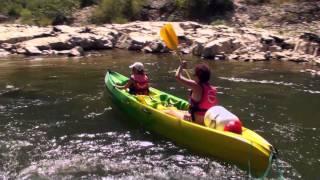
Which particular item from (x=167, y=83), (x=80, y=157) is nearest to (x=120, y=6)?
(x=167, y=83)

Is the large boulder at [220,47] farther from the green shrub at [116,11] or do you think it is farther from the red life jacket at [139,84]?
the red life jacket at [139,84]

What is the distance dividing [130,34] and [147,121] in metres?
14.4

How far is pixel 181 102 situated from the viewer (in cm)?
1021

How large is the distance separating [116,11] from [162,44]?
740 cm

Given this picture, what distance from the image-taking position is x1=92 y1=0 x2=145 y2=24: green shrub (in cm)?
2850

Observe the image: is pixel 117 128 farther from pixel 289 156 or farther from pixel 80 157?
pixel 289 156

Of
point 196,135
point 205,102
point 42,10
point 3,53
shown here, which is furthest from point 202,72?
point 42,10

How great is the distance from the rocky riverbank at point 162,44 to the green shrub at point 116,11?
3218mm

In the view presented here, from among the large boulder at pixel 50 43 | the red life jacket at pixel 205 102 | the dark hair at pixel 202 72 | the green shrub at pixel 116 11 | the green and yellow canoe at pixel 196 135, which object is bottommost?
the large boulder at pixel 50 43

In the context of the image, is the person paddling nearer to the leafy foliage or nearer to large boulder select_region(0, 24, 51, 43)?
large boulder select_region(0, 24, 51, 43)

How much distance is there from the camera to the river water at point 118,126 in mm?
7891

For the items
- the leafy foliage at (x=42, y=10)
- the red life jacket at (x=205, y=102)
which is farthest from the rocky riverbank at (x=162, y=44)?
the red life jacket at (x=205, y=102)

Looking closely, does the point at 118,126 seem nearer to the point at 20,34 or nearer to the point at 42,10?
the point at 20,34

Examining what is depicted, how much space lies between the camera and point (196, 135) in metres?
8.28
